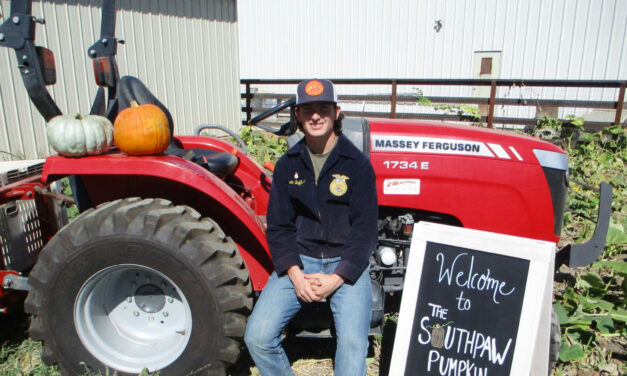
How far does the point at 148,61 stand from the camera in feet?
25.7

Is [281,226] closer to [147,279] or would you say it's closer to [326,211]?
[326,211]

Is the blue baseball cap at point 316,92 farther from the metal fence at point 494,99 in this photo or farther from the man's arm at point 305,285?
the metal fence at point 494,99

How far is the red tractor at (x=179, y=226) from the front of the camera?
192 centimetres

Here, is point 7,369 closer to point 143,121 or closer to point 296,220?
point 143,121

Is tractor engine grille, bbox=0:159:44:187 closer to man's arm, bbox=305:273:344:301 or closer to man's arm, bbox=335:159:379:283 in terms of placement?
man's arm, bbox=305:273:344:301

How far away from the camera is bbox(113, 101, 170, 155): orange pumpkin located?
2010mm

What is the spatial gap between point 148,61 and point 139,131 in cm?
653

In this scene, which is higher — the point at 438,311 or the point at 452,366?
the point at 438,311

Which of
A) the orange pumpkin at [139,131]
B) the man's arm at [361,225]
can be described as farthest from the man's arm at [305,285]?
the orange pumpkin at [139,131]

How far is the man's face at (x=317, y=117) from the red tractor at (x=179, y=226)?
1.16 ft

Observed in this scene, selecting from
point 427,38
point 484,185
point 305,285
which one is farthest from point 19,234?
point 427,38

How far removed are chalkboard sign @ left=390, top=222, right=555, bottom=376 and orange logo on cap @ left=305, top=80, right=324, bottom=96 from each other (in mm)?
727

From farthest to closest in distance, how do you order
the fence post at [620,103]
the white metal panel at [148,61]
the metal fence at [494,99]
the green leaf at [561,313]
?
the metal fence at [494,99], the fence post at [620,103], the white metal panel at [148,61], the green leaf at [561,313]

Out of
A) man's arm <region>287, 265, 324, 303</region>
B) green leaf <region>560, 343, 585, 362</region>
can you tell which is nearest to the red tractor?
man's arm <region>287, 265, 324, 303</region>
